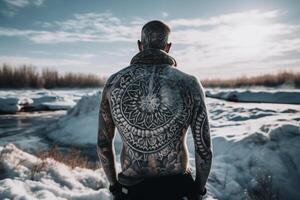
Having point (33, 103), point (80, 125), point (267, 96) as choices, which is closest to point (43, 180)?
point (80, 125)

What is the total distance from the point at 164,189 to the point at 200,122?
472mm

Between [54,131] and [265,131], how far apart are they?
367 inches

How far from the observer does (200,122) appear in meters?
1.89

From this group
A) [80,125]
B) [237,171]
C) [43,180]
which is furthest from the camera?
[80,125]

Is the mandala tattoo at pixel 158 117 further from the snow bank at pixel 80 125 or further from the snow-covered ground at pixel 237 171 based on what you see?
the snow bank at pixel 80 125

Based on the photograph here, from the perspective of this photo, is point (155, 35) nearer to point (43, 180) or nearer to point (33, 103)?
point (43, 180)

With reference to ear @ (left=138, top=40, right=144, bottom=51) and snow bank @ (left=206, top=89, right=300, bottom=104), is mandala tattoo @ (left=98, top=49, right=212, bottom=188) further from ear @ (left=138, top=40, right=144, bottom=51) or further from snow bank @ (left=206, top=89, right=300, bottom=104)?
snow bank @ (left=206, top=89, right=300, bottom=104)

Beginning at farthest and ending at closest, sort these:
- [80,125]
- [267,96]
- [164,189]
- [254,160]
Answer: [267,96] < [80,125] < [254,160] < [164,189]

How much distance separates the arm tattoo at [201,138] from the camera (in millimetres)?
1874

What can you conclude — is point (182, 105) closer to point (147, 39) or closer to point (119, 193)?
point (147, 39)

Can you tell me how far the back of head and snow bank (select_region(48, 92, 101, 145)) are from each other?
9581mm

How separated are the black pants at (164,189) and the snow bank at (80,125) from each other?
31.3 ft

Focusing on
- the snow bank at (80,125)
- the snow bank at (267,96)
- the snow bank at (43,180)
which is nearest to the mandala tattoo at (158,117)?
the snow bank at (43,180)

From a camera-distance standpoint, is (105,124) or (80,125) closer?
(105,124)
